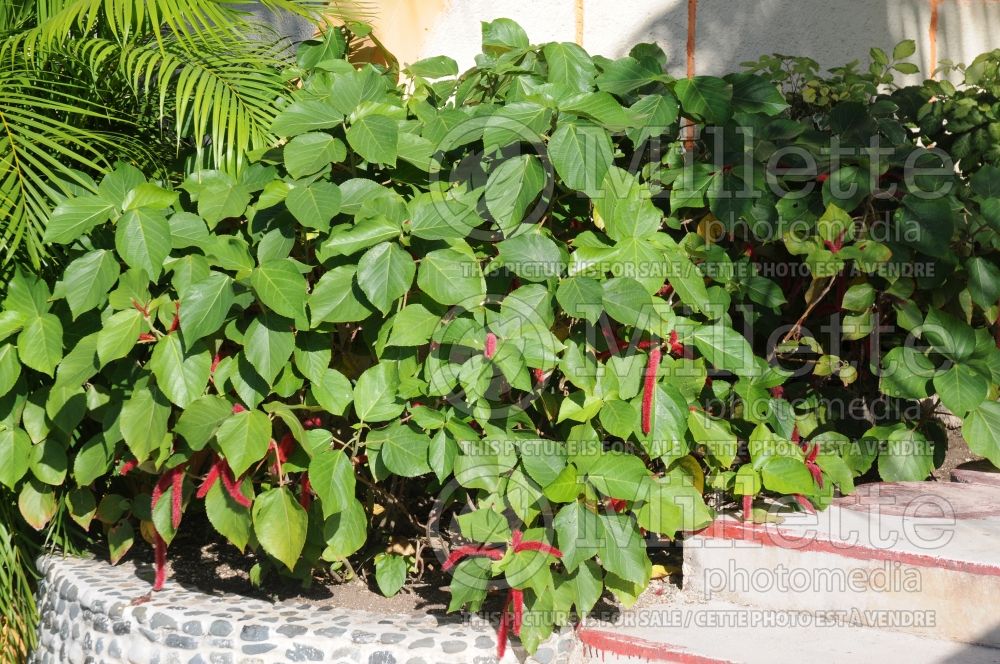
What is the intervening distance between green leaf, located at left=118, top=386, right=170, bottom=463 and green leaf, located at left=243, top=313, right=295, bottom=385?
0.27 m

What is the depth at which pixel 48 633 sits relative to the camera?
2920 millimetres

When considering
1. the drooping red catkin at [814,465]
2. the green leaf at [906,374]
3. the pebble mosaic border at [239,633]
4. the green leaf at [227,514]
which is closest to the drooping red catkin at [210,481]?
the green leaf at [227,514]

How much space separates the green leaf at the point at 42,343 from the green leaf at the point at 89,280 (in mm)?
144

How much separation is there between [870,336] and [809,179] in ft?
1.73

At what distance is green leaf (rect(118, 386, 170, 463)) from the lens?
7.83ft

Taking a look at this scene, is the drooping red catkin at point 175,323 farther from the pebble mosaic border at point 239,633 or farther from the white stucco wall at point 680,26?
the white stucco wall at point 680,26

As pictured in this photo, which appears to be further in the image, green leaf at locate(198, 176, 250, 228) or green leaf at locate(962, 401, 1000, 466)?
green leaf at locate(962, 401, 1000, 466)

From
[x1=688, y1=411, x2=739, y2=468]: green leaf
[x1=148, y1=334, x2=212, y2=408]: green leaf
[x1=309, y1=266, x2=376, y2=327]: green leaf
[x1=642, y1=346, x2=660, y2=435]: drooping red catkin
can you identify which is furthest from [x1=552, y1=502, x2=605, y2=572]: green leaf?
[x1=148, y1=334, x2=212, y2=408]: green leaf

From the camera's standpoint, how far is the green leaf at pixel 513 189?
2.25m

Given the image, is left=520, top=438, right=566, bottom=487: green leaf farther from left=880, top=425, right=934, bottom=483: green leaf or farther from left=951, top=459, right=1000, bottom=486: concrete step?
left=951, top=459, right=1000, bottom=486: concrete step

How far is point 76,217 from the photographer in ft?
8.03

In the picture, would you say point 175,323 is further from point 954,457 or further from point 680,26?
point 954,457

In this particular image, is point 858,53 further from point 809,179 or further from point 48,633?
point 48,633

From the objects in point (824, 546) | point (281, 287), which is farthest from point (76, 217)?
point (824, 546)
